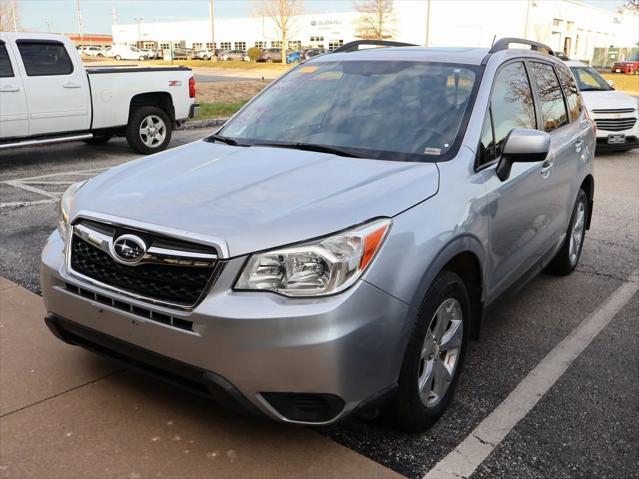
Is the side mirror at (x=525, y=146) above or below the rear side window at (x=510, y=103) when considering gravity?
below

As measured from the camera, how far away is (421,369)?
303 cm

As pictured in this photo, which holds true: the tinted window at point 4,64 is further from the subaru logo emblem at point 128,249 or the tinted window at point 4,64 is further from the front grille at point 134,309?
the subaru logo emblem at point 128,249

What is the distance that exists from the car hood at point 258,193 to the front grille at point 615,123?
10.6 meters

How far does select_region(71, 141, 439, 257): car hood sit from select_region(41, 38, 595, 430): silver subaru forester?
0.01m

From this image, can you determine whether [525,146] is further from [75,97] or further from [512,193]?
[75,97]

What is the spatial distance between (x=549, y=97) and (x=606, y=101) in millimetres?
8956

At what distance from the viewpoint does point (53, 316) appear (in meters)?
3.14

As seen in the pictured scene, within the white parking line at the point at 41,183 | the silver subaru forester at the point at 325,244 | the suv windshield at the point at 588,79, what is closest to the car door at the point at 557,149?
the silver subaru forester at the point at 325,244

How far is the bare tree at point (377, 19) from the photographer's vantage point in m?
67.0

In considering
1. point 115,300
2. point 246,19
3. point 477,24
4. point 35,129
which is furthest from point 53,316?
point 246,19

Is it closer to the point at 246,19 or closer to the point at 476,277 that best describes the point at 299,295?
the point at 476,277

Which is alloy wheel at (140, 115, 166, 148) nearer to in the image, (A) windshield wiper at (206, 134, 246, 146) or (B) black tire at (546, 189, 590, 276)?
(A) windshield wiper at (206, 134, 246, 146)

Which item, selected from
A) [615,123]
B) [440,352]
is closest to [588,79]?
[615,123]

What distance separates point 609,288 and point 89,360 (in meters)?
3.96
